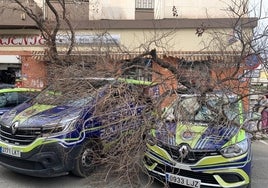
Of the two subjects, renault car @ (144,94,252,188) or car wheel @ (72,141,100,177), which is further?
car wheel @ (72,141,100,177)

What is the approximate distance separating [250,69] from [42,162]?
422cm

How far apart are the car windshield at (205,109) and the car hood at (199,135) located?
0.16 m

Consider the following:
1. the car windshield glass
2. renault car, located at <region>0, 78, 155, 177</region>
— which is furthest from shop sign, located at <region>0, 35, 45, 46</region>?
renault car, located at <region>0, 78, 155, 177</region>

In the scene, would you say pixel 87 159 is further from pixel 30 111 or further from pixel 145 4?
pixel 145 4

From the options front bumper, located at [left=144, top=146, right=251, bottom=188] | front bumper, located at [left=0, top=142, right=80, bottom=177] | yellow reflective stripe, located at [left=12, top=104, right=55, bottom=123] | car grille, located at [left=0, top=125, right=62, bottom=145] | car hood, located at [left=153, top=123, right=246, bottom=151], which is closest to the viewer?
front bumper, located at [left=144, top=146, right=251, bottom=188]

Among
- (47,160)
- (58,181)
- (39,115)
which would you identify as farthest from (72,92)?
(58,181)

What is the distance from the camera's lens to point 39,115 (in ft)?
18.2

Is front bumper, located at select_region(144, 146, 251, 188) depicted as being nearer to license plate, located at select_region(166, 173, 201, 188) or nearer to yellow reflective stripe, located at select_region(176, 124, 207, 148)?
license plate, located at select_region(166, 173, 201, 188)

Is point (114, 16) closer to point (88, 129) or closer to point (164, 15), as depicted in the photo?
point (164, 15)

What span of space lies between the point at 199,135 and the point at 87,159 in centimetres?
192

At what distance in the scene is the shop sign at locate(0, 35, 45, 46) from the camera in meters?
15.4

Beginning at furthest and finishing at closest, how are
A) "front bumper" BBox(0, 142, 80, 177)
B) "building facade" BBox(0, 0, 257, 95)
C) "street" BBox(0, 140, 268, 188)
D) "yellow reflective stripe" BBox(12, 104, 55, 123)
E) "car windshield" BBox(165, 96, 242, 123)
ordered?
"building facade" BBox(0, 0, 257, 95) < "yellow reflective stripe" BBox(12, 104, 55, 123) < "street" BBox(0, 140, 268, 188) < "car windshield" BBox(165, 96, 242, 123) < "front bumper" BBox(0, 142, 80, 177)

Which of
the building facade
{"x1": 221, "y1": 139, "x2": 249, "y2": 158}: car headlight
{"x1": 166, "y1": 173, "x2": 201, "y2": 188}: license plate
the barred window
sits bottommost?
{"x1": 166, "y1": 173, "x2": 201, "y2": 188}: license plate

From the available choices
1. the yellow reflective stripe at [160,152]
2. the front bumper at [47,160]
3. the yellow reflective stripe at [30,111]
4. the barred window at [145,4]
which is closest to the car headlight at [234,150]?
the yellow reflective stripe at [160,152]
